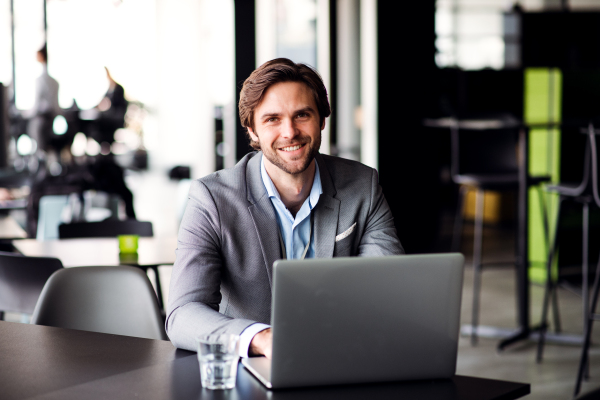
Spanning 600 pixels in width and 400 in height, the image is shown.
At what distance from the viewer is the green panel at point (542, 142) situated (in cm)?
541

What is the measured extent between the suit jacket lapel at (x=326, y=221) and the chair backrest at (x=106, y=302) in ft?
1.69

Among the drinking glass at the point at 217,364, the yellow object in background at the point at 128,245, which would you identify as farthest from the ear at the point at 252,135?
the yellow object in background at the point at 128,245

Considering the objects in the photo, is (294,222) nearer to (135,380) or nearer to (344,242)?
(344,242)

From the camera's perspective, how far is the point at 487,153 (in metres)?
4.30

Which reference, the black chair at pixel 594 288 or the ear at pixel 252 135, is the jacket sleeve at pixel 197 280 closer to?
the ear at pixel 252 135

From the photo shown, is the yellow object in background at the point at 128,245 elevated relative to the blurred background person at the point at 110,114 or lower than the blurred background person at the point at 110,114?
lower

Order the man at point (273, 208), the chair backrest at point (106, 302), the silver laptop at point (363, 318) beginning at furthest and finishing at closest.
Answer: the chair backrest at point (106, 302) → the man at point (273, 208) → the silver laptop at point (363, 318)

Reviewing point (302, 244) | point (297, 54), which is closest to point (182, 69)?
point (297, 54)

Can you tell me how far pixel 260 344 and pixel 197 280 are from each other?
0.36 meters

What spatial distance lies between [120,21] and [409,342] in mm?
7182

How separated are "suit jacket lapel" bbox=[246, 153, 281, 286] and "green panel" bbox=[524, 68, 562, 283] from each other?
13.4 feet

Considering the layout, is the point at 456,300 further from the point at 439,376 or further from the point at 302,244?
the point at 302,244

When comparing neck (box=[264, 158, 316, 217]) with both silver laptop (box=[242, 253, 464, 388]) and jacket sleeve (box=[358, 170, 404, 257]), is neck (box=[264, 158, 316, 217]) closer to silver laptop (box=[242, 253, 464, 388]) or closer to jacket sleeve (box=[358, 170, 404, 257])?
jacket sleeve (box=[358, 170, 404, 257])

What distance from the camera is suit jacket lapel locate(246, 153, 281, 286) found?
5.74ft
